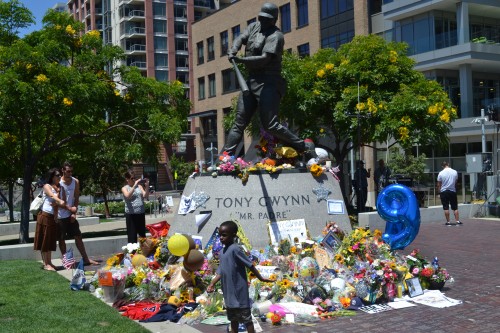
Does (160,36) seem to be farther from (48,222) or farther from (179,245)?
(179,245)

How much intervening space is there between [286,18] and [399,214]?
1440 inches

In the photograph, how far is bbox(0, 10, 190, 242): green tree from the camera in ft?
48.0

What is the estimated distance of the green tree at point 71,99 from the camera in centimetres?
1464

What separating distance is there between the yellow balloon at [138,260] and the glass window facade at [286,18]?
36.3 metres

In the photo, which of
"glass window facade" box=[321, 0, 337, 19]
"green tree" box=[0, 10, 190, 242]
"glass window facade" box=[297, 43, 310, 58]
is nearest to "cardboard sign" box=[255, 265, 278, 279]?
"green tree" box=[0, 10, 190, 242]

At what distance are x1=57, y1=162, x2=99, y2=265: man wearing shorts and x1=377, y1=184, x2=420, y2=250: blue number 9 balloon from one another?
5.42m

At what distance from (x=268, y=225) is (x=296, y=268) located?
1585mm

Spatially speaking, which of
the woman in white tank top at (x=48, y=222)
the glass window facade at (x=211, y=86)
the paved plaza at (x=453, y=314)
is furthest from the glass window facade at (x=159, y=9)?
the paved plaza at (x=453, y=314)

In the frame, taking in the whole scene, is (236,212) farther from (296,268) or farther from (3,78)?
(3,78)

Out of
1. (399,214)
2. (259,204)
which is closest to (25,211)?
(259,204)

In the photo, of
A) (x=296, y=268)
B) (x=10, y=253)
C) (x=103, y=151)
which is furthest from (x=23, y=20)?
(x=103, y=151)

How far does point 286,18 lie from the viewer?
43.9m

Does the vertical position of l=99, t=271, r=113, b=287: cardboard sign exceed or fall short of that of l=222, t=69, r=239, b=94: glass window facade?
it falls short

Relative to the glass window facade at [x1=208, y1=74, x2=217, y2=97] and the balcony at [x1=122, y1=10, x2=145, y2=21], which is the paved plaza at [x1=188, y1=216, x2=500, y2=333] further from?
the balcony at [x1=122, y1=10, x2=145, y2=21]
